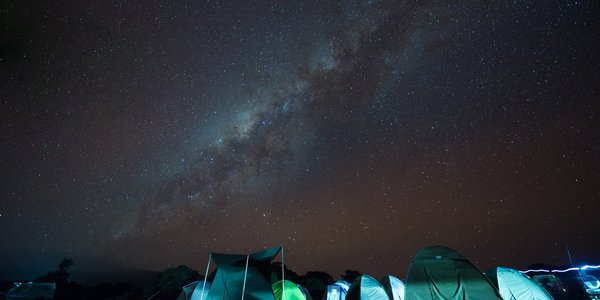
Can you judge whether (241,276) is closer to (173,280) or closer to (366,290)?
(366,290)

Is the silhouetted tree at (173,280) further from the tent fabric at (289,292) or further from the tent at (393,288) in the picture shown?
the tent at (393,288)

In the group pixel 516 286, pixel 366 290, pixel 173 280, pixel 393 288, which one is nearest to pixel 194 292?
pixel 366 290

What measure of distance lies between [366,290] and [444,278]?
3.93 meters

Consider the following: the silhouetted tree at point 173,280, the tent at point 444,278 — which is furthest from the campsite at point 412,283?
the silhouetted tree at point 173,280

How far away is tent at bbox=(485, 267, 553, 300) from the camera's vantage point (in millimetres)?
10180

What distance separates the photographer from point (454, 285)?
8539 millimetres

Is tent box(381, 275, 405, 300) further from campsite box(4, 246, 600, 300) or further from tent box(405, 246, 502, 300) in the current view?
tent box(405, 246, 502, 300)

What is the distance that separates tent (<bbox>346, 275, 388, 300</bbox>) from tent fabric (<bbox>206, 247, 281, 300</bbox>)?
3.61 metres

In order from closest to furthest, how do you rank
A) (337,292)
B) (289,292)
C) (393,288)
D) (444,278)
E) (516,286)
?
(444,278), (516,286), (393,288), (289,292), (337,292)

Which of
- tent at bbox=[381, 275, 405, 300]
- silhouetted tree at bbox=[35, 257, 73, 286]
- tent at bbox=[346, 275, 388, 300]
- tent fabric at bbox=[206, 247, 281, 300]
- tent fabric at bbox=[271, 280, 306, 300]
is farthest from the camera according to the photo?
silhouetted tree at bbox=[35, 257, 73, 286]

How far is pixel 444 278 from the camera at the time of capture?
28.5 ft

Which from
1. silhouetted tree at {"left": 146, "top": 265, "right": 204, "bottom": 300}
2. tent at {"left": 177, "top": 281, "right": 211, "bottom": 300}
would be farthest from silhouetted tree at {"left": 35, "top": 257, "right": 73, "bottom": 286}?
tent at {"left": 177, "top": 281, "right": 211, "bottom": 300}

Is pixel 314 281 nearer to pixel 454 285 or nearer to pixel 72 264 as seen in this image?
pixel 454 285

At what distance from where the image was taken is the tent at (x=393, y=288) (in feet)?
41.7
